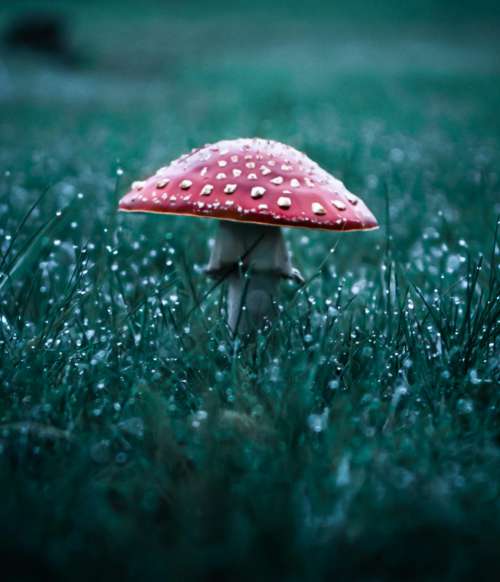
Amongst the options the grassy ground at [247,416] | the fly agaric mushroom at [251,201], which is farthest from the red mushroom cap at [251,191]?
the grassy ground at [247,416]

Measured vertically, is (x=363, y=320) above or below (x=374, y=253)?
above

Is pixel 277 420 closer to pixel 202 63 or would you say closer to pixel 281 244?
pixel 281 244

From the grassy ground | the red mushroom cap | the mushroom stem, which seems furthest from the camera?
the mushroom stem

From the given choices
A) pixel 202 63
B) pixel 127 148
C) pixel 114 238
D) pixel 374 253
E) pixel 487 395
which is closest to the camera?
pixel 487 395

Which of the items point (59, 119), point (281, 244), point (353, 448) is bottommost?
point (59, 119)

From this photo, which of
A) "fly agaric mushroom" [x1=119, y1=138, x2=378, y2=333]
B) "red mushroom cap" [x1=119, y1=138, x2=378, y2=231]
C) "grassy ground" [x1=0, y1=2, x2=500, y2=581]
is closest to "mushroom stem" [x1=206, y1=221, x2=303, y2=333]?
"fly agaric mushroom" [x1=119, y1=138, x2=378, y2=333]

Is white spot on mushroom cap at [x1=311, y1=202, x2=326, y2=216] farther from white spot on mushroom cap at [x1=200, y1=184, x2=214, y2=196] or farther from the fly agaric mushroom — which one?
white spot on mushroom cap at [x1=200, y1=184, x2=214, y2=196]

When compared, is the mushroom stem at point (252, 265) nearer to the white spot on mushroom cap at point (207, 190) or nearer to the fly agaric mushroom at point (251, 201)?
the fly agaric mushroom at point (251, 201)

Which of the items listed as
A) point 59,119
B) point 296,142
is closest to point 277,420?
point 296,142
